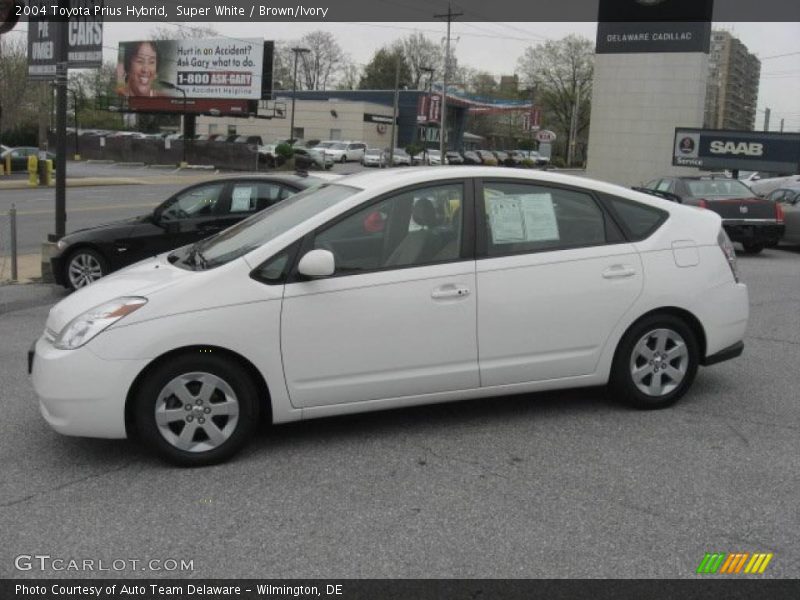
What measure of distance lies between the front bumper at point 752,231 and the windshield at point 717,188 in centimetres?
87

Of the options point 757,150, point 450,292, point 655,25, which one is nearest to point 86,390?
point 450,292

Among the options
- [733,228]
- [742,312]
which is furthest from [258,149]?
[742,312]

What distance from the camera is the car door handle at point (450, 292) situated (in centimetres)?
470

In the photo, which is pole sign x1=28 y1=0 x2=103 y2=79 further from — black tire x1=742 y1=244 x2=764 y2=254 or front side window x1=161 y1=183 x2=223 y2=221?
black tire x1=742 y1=244 x2=764 y2=254

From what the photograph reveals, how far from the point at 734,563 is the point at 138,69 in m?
64.8

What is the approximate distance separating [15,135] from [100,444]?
62.7m

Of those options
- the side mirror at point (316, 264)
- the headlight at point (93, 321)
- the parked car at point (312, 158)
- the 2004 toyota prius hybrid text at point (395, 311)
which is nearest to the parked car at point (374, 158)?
the parked car at point (312, 158)

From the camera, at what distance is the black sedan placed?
1025cm

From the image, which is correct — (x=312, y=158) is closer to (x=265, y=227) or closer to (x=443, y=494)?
(x=265, y=227)

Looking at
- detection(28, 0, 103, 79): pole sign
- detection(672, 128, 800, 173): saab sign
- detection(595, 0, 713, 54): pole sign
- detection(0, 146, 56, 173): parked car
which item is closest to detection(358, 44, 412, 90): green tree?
detection(0, 146, 56, 173): parked car

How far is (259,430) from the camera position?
4988mm

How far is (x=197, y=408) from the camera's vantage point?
4363mm

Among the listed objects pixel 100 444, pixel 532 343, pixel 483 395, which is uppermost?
pixel 532 343
